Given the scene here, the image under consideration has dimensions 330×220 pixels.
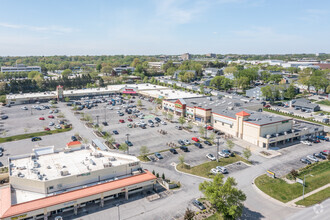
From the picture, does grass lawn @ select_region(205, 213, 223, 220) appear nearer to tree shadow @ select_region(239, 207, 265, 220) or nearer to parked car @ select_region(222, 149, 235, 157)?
tree shadow @ select_region(239, 207, 265, 220)

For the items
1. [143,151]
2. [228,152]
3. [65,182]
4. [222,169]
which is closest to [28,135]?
[143,151]

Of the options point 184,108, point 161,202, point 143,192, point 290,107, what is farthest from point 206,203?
point 290,107

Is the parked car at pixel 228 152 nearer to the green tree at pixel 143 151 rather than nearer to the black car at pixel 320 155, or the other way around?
the green tree at pixel 143 151

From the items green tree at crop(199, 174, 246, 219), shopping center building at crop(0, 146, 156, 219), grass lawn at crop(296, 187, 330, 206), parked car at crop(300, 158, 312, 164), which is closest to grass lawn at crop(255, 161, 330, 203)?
grass lawn at crop(296, 187, 330, 206)

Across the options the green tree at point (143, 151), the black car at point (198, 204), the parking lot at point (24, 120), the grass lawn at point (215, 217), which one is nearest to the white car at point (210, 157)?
the green tree at point (143, 151)

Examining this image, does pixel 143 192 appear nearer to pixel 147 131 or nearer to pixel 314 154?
pixel 147 131
